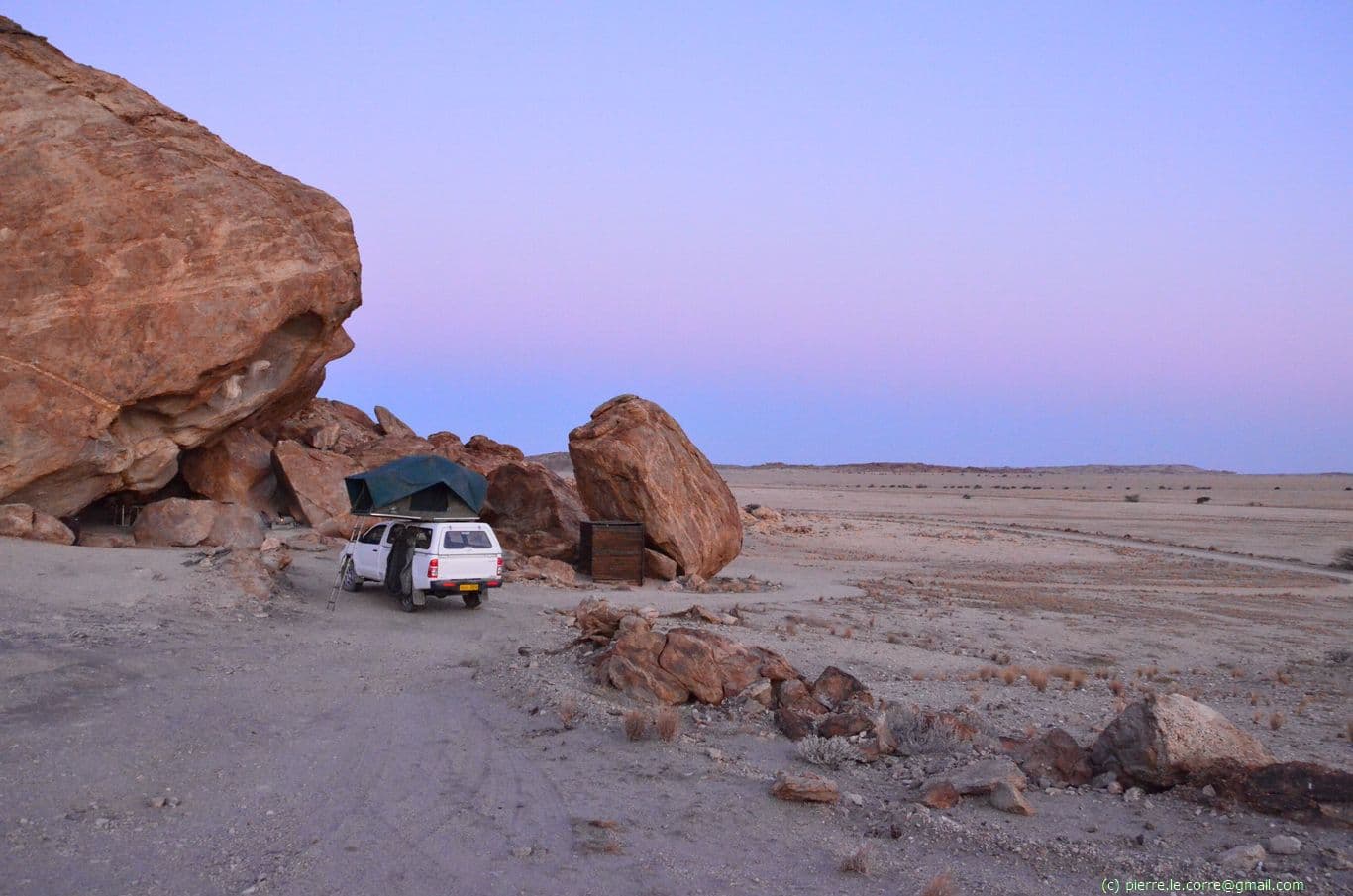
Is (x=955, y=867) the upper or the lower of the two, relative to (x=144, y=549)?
lower

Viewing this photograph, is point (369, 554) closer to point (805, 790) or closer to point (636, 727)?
point (636, 727)

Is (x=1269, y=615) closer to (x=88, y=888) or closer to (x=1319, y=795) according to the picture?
(x=1319, y=795)

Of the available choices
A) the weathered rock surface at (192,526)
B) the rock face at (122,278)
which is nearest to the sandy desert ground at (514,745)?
the weathered rock surface at (192,526)

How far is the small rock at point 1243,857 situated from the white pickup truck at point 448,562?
1437 cm

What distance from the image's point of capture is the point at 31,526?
20.8 m

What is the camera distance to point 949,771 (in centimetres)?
928

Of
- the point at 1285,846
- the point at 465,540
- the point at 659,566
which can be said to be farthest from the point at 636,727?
the point at 659,566

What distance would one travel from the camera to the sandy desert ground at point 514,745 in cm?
736

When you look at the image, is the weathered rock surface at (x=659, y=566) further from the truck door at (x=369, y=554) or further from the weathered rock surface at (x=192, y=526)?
the weathered rock surface at (x=192, y=526)

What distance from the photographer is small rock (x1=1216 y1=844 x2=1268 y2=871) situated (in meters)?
7.22

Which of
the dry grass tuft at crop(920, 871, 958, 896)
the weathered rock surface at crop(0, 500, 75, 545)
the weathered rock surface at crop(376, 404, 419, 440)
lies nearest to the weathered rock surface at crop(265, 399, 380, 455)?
the weathered rock surface at crop(376, 404, 419, 440)

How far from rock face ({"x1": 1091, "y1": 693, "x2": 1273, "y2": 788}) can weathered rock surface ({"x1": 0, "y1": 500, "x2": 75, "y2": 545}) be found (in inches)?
797

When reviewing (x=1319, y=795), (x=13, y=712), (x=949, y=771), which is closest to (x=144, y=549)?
(x=13, y=712)

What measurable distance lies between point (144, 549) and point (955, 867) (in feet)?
64.2
